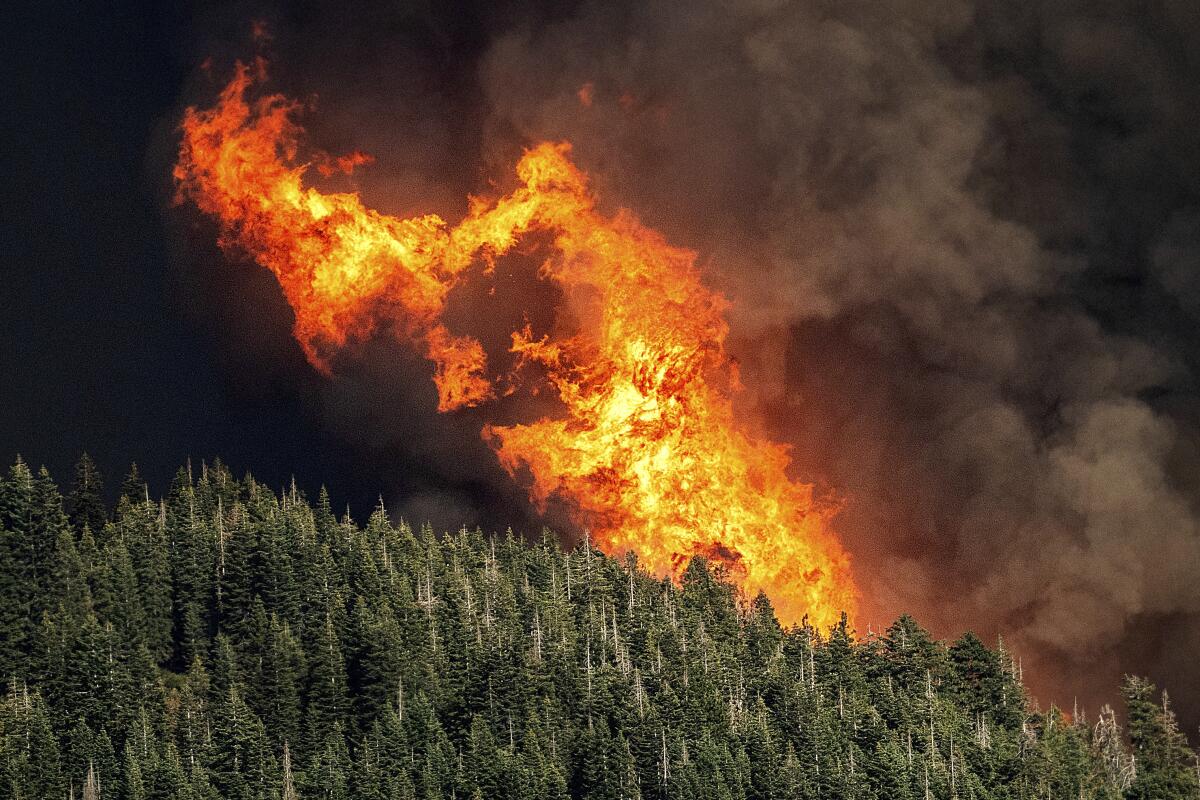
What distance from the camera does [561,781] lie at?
636 ft

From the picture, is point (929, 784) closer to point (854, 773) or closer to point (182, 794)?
point (854, 773)

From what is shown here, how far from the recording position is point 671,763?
19762 centimetres

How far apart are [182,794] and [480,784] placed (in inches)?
806

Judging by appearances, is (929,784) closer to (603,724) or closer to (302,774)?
(603,724)

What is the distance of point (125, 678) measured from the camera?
199 meters

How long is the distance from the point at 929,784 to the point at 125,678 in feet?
189

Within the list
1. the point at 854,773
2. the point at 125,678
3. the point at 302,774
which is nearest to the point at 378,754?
the point at 302,774

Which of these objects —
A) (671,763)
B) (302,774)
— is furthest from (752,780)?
(302,774)

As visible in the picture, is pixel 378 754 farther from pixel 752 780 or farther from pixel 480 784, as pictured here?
pixel 752 780

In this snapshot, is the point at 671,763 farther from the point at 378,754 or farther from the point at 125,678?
the point at 125,678

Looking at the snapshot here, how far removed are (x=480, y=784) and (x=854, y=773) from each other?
27.1 meters

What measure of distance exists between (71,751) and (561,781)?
33.7m

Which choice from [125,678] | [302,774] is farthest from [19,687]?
[302,774]

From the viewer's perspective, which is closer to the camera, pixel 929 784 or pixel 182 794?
pixel 182 794
